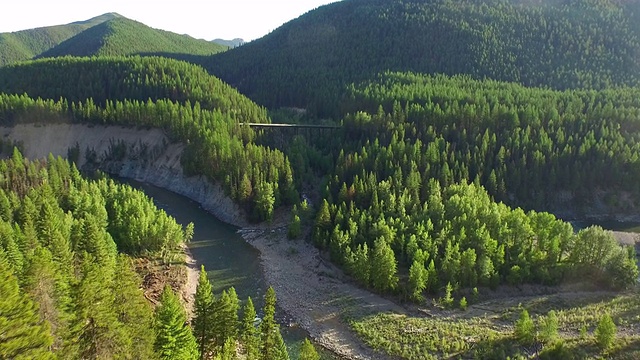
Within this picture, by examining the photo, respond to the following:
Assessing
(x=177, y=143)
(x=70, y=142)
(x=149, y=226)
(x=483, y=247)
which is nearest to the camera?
(x=483, y=247)

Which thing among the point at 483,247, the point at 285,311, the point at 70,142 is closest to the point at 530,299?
the point at 483,247

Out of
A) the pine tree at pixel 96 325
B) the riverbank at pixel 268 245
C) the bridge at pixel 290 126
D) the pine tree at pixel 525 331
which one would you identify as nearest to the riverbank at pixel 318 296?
the riverbank at pixel 268 245

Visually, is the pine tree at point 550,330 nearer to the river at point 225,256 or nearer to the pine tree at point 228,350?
the river at point 225,256

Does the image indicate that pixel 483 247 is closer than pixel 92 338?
No

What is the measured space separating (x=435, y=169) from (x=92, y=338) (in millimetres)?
83694

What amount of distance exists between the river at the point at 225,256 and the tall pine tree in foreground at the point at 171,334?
19187mm

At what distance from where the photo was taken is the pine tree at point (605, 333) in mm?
53125

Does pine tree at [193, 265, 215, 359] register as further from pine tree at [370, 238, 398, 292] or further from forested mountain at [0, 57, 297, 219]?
forested mountain at [0, 57, 297, 219]

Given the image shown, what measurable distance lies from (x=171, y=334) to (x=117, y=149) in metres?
114

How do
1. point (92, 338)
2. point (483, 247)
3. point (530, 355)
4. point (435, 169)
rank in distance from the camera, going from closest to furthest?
point (92, 338) < point (530, 355) < point (483, 247) < point (435, 169)

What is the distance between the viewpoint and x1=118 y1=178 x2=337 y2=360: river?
64.8m

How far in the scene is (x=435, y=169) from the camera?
10456 centimetres

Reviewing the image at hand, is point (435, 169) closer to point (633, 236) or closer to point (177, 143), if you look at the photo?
point (633, 236)

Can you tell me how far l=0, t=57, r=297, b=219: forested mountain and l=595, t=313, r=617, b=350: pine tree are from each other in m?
63.4
